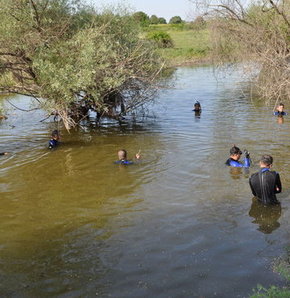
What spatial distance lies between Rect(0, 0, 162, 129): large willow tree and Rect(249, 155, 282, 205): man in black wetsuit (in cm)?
826

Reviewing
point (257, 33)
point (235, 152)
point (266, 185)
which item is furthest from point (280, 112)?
point (266, 185)

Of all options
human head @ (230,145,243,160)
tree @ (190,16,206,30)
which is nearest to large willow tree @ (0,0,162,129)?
tree @ (190,16,206,30)

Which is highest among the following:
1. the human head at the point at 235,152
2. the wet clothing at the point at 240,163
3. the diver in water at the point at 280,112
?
the diver in water at the point at 280,112

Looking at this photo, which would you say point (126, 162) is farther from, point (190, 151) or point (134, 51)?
point (134, 51)

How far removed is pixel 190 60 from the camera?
53.8 m

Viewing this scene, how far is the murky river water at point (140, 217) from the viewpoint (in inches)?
286

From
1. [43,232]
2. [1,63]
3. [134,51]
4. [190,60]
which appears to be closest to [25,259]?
[43,232]

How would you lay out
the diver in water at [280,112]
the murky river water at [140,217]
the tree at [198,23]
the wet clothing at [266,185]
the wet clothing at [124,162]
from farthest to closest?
1. the diver in water at [280,112]
2. the tree at [198,23]
3. the wet clothing at [124,162]
4. the wet clothing at [266,185]
5. the murky river water at [140,217]

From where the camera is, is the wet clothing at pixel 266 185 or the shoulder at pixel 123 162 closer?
the wet clothing at pixel 266 185

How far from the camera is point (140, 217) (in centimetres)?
1009

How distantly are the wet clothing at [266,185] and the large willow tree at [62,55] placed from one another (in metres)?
8.27

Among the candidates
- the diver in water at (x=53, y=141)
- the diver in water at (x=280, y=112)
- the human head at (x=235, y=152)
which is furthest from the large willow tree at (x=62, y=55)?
the diver in water at (x=280, y=112)

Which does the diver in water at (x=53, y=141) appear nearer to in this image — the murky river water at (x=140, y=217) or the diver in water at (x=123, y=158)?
the murky river water at (x=140, y=217)

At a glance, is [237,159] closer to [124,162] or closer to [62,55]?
[124,162]
